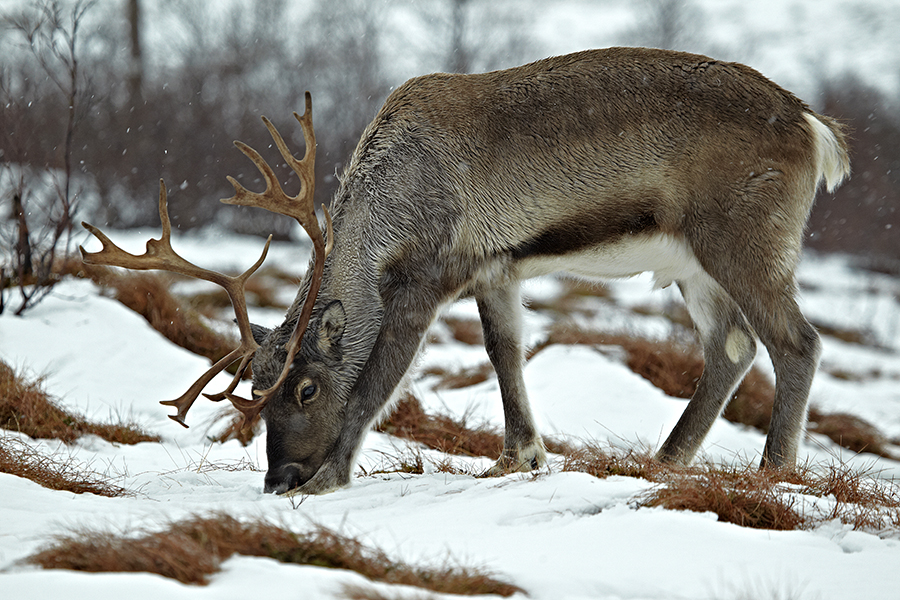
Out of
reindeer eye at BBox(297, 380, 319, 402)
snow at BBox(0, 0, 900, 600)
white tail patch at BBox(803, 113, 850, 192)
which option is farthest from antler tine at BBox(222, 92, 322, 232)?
white tail patch at BBox(803, 113, 850, 192)

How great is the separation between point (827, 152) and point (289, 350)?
9.98 feet

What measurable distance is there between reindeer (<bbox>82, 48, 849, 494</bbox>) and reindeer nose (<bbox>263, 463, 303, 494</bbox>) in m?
0.01

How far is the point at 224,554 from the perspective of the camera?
239cm

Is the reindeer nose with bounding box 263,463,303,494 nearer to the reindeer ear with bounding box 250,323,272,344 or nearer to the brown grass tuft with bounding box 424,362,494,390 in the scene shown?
the reindeer ear with bounding box 250,323,272,344

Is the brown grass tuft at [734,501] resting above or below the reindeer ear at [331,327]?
below

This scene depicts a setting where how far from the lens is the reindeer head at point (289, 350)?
4027mm

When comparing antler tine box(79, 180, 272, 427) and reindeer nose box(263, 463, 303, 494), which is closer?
reindeer nose box(263, 463, 303, 494)

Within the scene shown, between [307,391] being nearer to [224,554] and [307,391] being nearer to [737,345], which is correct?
[224,554]

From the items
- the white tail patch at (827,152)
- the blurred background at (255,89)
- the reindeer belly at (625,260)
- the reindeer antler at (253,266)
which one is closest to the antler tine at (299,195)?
the reindeer antler at (253,266)

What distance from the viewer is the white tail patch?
415 centimetres

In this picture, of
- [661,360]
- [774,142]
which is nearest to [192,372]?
[661,360]

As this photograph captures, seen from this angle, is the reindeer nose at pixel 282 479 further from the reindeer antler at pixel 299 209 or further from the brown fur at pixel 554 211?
the reindeer antler at pixel 299 209

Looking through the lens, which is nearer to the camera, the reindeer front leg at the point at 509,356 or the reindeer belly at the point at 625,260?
the reindeer belly at the point at 625,260

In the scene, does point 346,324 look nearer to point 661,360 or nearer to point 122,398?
point 122,398
